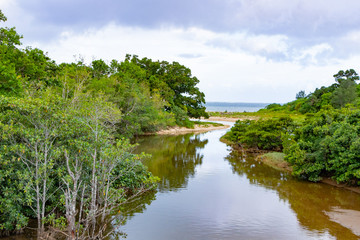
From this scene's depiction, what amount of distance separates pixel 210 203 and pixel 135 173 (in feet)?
13.4

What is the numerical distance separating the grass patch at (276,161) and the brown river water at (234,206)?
1.21 meters

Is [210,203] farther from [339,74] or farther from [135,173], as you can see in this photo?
[339,74]

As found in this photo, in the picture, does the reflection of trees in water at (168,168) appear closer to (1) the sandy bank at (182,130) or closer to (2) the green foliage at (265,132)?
(2) the green foliage at (265,132)

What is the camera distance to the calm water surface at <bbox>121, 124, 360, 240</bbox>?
38.6 ft

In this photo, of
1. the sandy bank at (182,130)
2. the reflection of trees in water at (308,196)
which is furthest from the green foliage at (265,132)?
the sandy bank at (182,130)

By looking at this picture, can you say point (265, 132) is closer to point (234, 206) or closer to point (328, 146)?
point (328, 146)

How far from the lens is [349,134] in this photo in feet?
55.1

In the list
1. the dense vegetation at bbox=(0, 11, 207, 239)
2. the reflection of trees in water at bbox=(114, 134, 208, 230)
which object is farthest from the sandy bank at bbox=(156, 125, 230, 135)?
the dense vegetation at bbox=(0, 11, 207, 239)

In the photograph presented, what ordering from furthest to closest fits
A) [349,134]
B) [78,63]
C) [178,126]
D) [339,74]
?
1. [339,74]
2. [178,126]
3. [78,63]
4. [349,134]

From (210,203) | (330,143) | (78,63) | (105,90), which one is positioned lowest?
(210,203)

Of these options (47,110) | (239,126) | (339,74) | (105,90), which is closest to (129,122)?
(105,90)

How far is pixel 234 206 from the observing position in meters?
14.8

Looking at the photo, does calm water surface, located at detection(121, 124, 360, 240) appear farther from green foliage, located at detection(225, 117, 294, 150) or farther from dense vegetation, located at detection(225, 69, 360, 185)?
green foliage, located at detection(225, 117, 294, 150)

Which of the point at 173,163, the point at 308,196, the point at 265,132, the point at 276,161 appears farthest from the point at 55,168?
the point at 265,132
